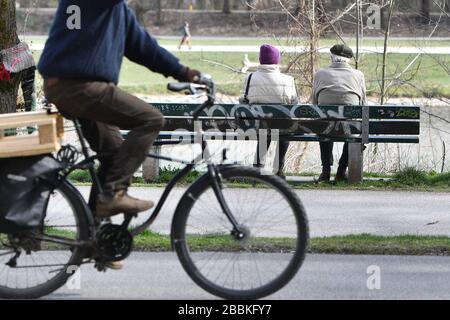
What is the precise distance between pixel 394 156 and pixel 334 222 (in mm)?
4964

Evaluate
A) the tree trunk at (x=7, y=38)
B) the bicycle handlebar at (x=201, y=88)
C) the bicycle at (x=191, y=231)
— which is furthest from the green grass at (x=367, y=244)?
A: the tree trunk at (x=7, y=38)

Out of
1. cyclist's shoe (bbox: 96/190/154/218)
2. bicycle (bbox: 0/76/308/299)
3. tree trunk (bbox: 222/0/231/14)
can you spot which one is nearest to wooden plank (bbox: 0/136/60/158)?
bicycle (bbox: 0/76/308/299)

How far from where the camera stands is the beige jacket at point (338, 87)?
40.3 feet

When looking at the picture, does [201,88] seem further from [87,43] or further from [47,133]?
[47,133]

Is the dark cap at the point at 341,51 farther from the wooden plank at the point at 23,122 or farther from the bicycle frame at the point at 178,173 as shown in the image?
the wooden plank at the point at 23,122

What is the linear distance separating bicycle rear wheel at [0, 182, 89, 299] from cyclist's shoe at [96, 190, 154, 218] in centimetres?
10

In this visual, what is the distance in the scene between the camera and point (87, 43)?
6.08 m

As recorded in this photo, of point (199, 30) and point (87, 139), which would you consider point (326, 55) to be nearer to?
point (87, 139)

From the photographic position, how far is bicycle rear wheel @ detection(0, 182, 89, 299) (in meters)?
6.30

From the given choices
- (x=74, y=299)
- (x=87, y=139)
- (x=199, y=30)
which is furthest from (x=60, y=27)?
(x=199, y=30)

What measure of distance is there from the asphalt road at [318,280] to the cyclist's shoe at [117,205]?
539mm

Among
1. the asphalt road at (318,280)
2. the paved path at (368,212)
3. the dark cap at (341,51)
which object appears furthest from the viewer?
the dark cap at (341,51)

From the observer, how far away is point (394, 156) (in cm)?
1433

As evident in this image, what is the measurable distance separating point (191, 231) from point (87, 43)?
1.11 meters
